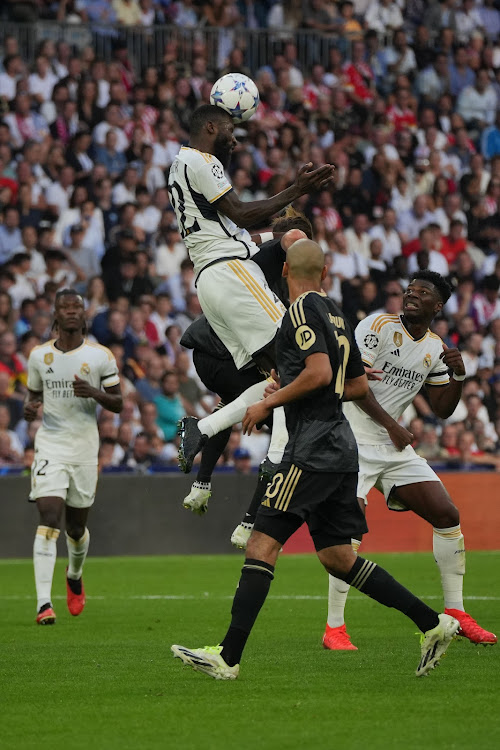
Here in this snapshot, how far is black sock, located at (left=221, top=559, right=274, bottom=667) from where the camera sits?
7337mm

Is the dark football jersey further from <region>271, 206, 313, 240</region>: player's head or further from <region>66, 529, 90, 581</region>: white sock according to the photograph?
<region>66, 529, 90, 581</region>: white sock

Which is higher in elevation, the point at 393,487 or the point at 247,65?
the point at 247,65

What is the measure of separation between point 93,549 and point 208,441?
29.1ft

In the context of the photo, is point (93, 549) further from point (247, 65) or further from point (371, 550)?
point (247, 65)

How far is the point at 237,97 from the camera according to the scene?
905 cm

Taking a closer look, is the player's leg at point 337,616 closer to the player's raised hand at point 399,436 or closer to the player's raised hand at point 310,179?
the player's raised hand at point 399,436

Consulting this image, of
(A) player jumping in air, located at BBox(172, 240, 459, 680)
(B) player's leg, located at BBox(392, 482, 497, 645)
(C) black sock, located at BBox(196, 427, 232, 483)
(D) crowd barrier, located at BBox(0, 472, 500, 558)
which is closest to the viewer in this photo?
(A) player jumping in air, located at BBox(172, 240, 459, 680)

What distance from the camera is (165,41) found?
23375mm

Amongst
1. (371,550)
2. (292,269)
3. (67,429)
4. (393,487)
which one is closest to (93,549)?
(371,550)

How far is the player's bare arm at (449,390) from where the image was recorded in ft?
32.1

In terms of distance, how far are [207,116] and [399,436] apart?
259cm

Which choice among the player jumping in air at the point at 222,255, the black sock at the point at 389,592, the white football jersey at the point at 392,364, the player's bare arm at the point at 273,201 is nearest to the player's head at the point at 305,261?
the player's bare arm at the point at 273,201

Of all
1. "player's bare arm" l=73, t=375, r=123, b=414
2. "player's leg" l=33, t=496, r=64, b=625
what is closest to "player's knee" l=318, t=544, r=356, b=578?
"player's leg" l=33, t=496, r=64, b=625

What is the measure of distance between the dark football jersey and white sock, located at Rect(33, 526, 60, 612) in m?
4.87
